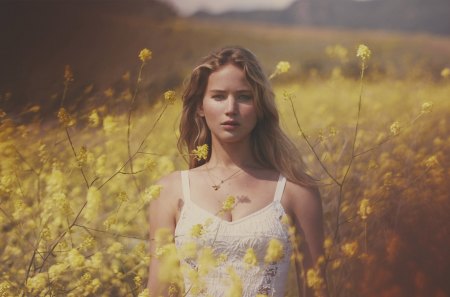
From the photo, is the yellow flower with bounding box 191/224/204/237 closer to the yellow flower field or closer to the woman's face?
the woman's face

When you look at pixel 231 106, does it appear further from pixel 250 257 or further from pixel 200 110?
pixel 250 257

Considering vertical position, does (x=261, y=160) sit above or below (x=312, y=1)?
below

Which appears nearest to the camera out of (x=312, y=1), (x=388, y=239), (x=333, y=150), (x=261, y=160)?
(x=261, y=160)

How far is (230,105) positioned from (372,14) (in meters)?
1.43

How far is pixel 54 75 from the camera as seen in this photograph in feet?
9.50

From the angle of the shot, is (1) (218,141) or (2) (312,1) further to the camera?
(2) (312,1)

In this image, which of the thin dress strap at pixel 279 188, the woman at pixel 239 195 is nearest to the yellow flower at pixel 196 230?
the woman at pixel 239 195

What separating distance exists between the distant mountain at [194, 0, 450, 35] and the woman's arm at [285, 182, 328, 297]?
129 cm

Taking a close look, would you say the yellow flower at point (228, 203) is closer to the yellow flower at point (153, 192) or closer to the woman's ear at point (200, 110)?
the yellow flower at point (153, 192)

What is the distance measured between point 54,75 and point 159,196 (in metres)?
1.19

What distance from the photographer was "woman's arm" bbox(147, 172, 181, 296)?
1894 millimetres

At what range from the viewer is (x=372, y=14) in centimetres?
301

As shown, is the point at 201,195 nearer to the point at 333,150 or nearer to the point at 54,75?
the point at 333,150

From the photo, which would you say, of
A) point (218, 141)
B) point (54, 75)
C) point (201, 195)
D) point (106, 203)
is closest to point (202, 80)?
point (218, 141)
